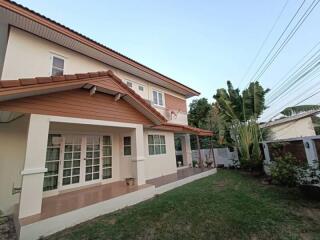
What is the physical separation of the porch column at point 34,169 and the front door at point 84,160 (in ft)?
8.80

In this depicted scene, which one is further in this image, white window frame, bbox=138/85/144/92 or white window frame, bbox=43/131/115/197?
white window frame, bbox=138/85/144/92

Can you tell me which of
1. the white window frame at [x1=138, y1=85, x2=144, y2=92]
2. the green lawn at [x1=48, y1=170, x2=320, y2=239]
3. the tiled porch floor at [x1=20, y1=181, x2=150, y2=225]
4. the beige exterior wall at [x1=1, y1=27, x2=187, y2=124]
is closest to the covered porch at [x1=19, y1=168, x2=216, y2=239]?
the tiled porch floor at [x1=20, y1=181, x2=150, y2=225]

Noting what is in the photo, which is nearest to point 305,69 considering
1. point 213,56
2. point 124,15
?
point 213,56

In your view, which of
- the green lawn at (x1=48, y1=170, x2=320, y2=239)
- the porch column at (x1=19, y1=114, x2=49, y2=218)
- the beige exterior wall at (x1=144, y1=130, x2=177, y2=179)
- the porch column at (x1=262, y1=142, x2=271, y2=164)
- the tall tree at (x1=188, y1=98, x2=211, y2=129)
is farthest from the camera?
the tall tree at (x1=188, y1=98, x2=211, y2=129)

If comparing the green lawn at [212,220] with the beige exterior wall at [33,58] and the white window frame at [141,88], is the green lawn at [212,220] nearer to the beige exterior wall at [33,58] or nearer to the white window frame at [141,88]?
the beige exterior wall at [33,58]

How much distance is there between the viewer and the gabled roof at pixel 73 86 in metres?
3.92

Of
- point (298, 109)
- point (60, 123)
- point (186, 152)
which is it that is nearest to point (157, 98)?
point (186, 152)

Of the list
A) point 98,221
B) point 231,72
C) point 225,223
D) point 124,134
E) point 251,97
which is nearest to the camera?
point 225,223

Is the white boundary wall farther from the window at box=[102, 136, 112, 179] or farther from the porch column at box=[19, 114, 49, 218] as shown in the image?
the porch column at box=[19, 114, 49, 218]

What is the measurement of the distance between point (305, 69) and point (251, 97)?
330 centimetres

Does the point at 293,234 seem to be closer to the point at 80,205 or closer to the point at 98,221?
the point at 98,221

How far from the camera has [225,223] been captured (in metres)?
4.11

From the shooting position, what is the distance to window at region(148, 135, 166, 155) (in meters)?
9.91

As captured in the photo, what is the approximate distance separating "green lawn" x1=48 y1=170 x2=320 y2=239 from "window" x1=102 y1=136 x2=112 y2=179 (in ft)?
10.4
